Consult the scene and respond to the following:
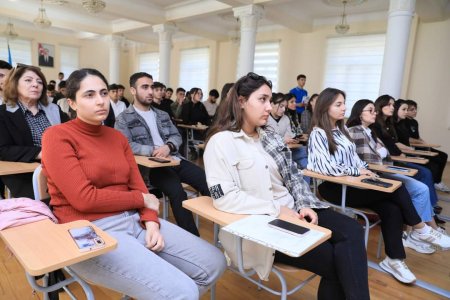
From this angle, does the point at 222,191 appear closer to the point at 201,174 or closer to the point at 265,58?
the point at 201,174

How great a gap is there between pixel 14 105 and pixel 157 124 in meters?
1.06

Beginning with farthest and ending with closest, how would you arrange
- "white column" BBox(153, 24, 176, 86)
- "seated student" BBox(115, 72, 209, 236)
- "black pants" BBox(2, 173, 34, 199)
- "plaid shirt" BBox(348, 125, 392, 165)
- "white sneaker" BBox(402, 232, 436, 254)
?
"white column" BBox(153, 24, 176, 86) < "plaid shirt" BBox(348, 125, 392, 165) < "white sneaker" BBox(402, 232, 436, 254) < "seated student" BBox(115, 72, 209, 236) < "black pants" BBox(2, 173, 34, 199)

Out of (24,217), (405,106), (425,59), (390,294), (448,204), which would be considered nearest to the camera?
(24,217)

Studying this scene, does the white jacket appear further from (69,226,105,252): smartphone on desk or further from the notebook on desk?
(69,226,105,252): smartphone on desk

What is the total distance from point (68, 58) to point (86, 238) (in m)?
13.8

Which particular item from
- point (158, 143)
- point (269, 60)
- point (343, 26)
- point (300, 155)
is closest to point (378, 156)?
point (300, 155)

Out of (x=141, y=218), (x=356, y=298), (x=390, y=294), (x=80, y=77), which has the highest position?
(x=80, y=77)

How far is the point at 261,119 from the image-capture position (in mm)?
1565

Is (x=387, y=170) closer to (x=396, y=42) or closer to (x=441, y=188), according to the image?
(x=441, y=188)

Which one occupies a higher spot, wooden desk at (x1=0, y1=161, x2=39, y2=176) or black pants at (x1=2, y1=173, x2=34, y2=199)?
wooden desk at (x1=0, y1=161, x2=39, y2=176)

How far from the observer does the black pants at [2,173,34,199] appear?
6.18 feet

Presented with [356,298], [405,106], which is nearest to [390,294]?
[356,298]

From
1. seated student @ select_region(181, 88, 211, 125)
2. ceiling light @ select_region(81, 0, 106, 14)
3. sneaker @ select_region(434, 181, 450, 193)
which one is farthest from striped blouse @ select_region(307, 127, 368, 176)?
ceiling light @ select_region(81, 0, 106, 14)

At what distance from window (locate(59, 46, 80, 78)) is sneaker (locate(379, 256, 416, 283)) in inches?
523
